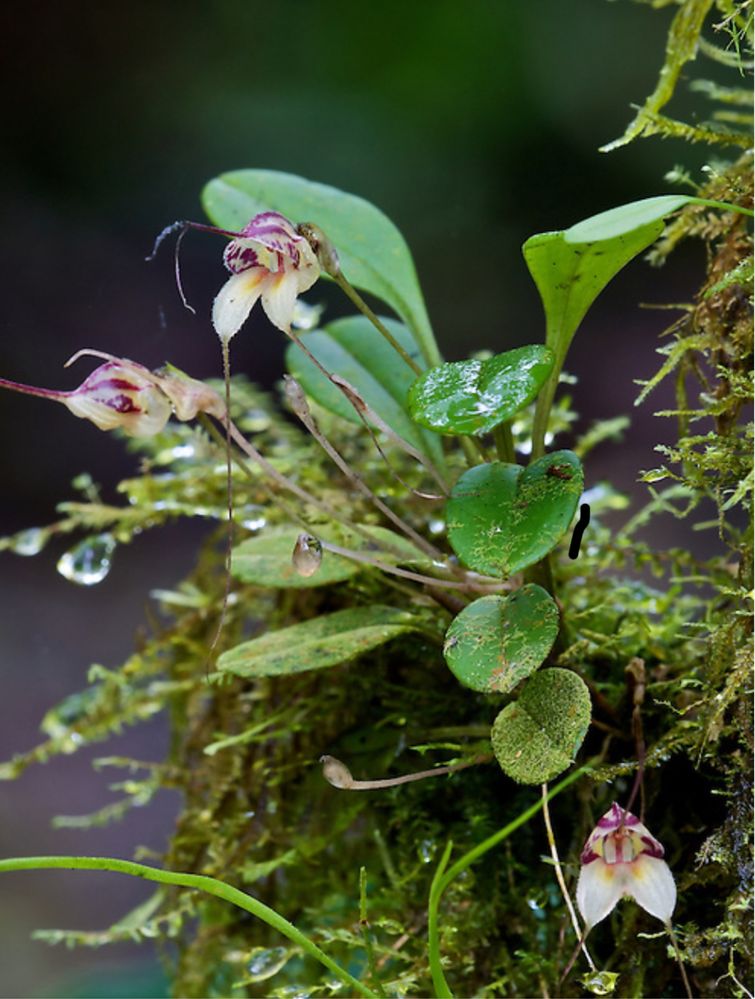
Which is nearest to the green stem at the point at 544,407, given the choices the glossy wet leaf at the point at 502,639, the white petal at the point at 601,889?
the glossy wet leaf at the point at 502,639

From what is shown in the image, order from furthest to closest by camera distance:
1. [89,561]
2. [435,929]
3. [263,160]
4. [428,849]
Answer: [263,160]
[89,561]
[428,849]
[435,929]

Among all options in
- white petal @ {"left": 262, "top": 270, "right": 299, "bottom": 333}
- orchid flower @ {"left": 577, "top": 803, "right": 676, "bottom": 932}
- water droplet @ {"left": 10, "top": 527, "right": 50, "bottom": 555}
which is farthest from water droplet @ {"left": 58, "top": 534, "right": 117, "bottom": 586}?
orchid flower @ {"left": 577, "top": 803, "right": 676, "bottom": 932}

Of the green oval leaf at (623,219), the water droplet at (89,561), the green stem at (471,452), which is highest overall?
the green oval leaf at (623,219)

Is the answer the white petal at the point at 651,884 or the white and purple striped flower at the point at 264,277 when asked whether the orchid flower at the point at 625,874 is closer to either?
the white petal at the point at 651,884

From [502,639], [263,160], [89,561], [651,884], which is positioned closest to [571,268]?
[502,639]

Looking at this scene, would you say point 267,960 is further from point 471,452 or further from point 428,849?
point 471,452

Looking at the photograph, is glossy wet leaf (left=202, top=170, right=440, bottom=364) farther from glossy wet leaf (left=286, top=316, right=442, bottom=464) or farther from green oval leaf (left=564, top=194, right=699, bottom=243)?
green oval leaf (left=564, top=194, right=699, bottom=243)
